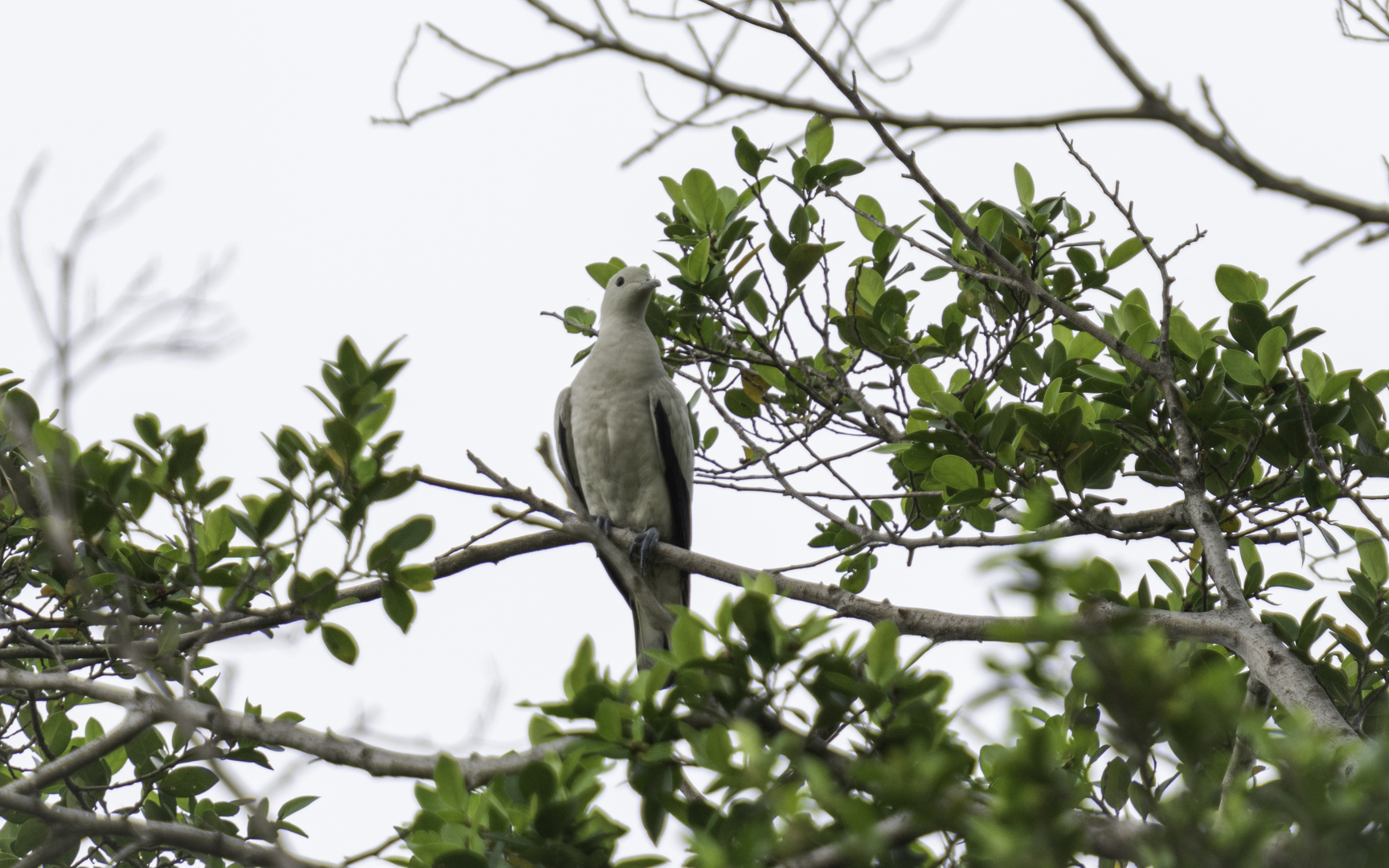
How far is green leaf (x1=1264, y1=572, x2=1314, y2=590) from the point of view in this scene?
319 cm

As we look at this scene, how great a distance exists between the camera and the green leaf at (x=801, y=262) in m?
3.81

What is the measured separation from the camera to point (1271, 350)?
2.93 metres

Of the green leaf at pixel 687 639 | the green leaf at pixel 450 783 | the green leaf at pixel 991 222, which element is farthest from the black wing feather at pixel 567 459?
the green leaf at pixel 687 639

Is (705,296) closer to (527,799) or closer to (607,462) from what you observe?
(607,462)

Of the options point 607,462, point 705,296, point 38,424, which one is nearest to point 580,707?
point 38,424

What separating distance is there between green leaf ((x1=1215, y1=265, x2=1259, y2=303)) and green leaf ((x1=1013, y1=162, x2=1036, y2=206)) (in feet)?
3.20

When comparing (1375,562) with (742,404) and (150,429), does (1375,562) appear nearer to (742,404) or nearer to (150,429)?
(742,404)

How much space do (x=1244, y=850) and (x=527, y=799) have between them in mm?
1281

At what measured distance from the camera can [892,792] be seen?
145 centimetres

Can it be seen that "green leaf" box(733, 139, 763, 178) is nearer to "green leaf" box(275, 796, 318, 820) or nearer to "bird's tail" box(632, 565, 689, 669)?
"bird's tail" box(632, 565, 689, 669)

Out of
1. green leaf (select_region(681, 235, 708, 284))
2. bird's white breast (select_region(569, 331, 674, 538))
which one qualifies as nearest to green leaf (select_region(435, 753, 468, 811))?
green leaf (select_region(681, 235, 708, 284))

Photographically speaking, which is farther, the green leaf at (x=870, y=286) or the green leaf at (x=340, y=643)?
the green leaf at (x=870, y=286)

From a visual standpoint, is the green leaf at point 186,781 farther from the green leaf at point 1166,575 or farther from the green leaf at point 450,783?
the green leaf at point 1166,575

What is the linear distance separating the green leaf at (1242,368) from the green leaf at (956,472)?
79 centimetres
